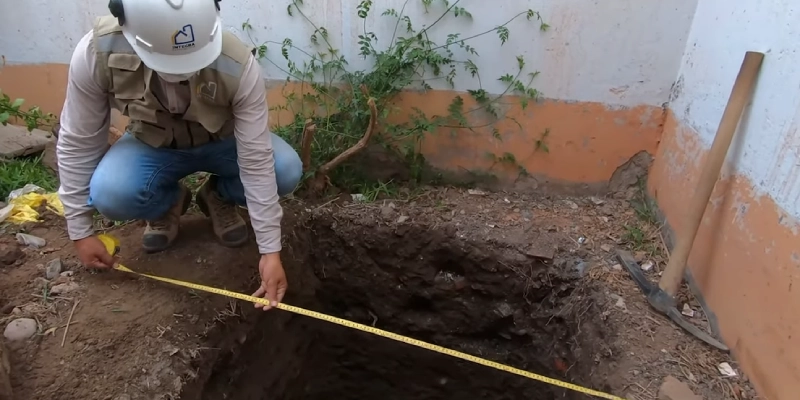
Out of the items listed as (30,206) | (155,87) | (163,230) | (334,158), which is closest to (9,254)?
(30,206)

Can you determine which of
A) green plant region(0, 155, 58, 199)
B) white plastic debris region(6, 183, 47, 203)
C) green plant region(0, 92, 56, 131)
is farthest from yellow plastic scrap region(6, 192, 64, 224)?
green plant region(0, 92, 56, 131)

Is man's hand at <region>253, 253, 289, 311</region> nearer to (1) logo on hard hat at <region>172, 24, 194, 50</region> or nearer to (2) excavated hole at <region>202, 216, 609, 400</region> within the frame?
(2) excavated hole at <region>202, 216, 609, 400</region>

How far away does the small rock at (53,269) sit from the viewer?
6.45 feet

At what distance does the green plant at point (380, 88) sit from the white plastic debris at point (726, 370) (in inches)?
53.2

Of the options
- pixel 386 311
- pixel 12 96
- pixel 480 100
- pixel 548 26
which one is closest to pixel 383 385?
pixel 386 311

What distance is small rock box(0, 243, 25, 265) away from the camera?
2.00 m

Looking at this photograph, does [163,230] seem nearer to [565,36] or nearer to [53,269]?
[53,269]

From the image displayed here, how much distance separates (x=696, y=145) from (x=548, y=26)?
2.65ft

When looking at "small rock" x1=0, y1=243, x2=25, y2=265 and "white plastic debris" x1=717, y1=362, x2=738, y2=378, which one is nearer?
"white plastic debris" x1=717, y1=362, x2=738, y2=378

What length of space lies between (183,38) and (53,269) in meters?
1.11

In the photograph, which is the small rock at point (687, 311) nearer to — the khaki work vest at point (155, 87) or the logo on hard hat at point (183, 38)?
the khaki work vest at point (155, 87)

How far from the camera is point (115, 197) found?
1.82 m

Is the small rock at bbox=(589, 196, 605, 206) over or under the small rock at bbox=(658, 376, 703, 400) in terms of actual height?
over

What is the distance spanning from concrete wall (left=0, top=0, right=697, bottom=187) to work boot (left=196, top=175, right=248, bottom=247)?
2.43 ft
